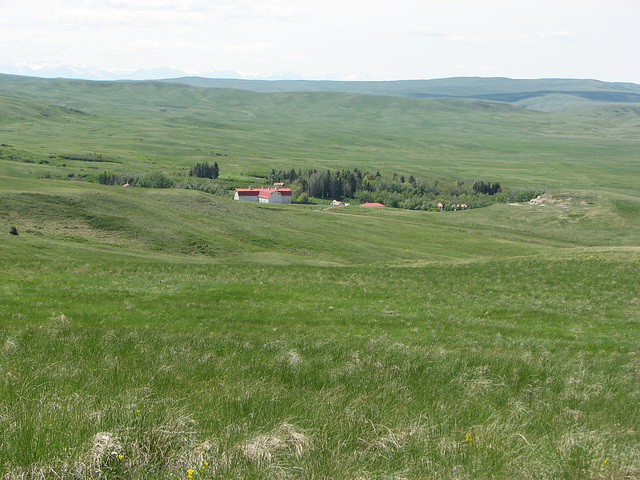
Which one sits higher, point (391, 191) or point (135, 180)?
point (135, 180)

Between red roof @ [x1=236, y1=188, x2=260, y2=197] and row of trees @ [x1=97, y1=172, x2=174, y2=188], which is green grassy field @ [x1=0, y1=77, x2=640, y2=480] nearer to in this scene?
row of trees @ [x1=97, y1=172, x2=174, y2=188]

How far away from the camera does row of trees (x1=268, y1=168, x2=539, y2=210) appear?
165 meters

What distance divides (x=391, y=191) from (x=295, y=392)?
A: 570 feet

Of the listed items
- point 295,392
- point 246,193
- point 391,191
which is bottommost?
point 391,191

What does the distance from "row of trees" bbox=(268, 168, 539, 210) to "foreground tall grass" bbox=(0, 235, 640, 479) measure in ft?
439

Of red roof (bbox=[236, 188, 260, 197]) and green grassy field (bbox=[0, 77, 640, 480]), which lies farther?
red roof (bbox=[236, 188, 260, 197])

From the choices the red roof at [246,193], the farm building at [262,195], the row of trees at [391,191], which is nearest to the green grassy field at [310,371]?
the farm building at [262,195]

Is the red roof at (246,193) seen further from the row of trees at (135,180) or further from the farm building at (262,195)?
the row of trees at (135,180)

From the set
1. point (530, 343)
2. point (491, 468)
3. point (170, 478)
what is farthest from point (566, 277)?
point (170, 478)

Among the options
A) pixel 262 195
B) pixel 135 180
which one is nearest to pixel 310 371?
pixel 262 195

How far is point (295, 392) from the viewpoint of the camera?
29.7 ft

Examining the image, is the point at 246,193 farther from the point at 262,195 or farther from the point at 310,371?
the point at 310,371

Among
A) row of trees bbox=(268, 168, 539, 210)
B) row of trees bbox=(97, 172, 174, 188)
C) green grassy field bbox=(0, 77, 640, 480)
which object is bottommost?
row of trees bbox=(268, 168, 539, 210)

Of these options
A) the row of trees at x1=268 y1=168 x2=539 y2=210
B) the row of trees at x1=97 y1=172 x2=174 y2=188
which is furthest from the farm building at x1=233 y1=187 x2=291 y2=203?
the row of trees at x1=97 y1=172 x2=174 y2=188
